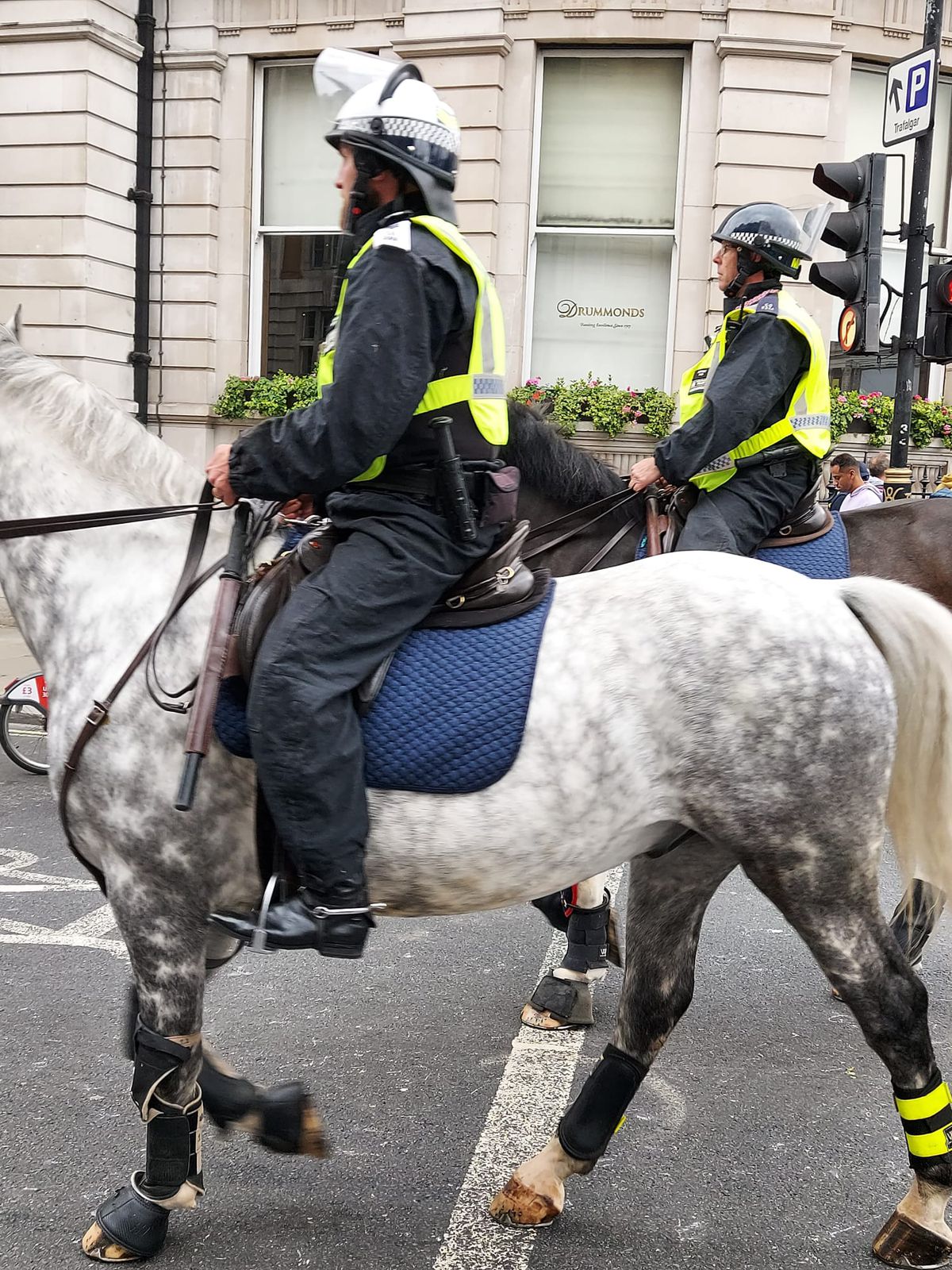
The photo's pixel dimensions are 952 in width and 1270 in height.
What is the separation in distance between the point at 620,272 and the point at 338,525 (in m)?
12.1

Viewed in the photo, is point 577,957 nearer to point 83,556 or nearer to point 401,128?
point 83,556

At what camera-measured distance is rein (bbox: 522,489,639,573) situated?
463 centimetres

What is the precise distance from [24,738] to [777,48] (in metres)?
10.6

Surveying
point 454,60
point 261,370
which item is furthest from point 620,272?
point 261,370

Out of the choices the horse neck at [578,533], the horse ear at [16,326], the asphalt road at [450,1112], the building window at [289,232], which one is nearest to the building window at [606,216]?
the building window at [289,232]

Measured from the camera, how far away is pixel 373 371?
252 centimetres

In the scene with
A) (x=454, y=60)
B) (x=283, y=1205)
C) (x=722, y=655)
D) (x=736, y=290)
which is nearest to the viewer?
(x=722, y=655)

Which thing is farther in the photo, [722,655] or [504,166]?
[504,166]

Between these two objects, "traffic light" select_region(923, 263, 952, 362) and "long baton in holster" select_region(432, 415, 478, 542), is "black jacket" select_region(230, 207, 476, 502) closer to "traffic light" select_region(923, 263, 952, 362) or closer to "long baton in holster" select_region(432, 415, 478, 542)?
"long baton in holster" select_region(432, 415, 478, 542)

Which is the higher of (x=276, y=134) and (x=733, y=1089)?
(x=276, y=134)

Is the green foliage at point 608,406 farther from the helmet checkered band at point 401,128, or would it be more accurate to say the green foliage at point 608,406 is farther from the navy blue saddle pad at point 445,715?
the navy blue saddle pad at point 445,715

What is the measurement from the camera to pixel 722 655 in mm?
2705

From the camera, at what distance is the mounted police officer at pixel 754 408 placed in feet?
14.8

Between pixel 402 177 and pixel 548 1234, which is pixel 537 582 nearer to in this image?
pixel 402 177
